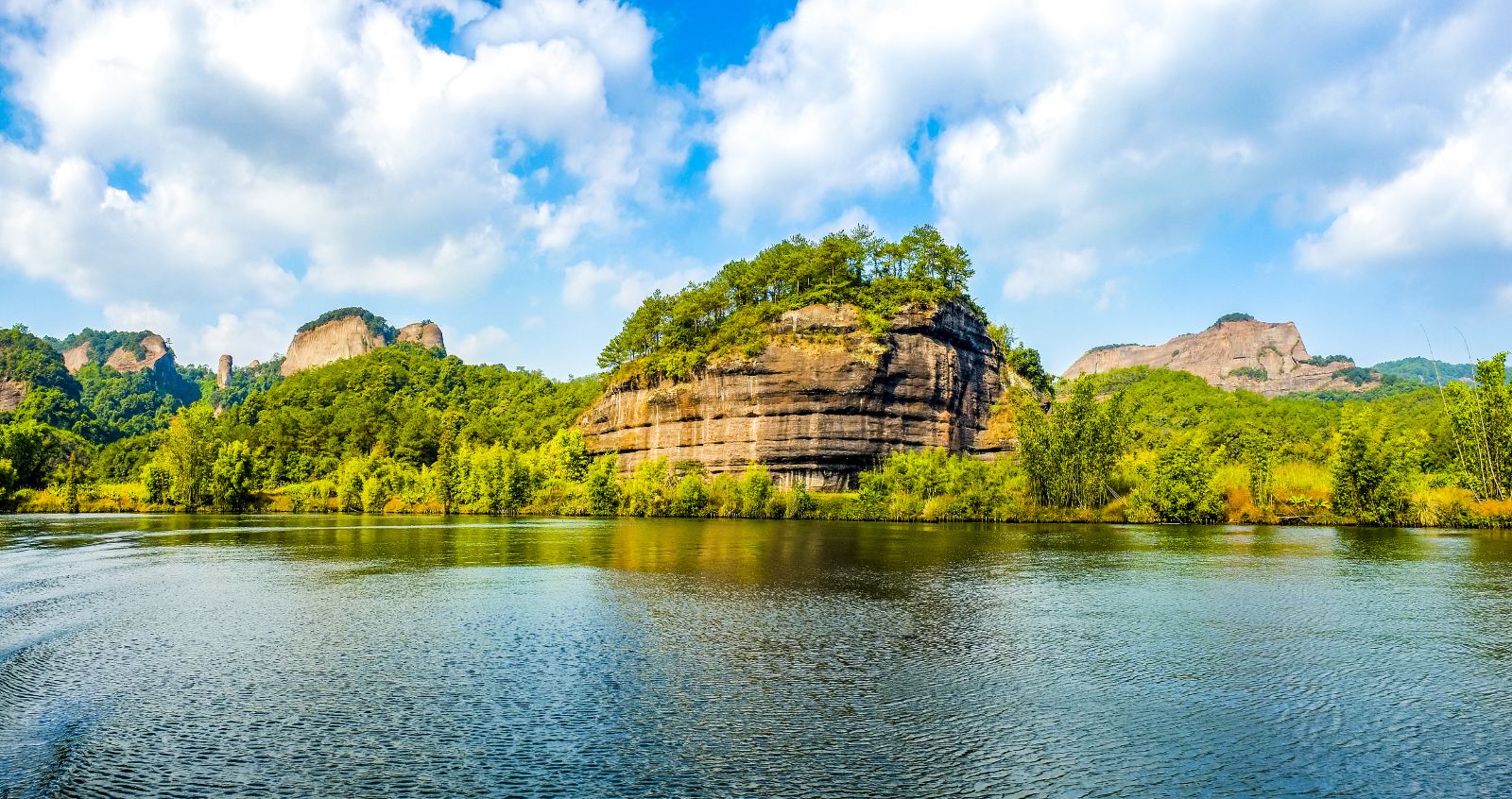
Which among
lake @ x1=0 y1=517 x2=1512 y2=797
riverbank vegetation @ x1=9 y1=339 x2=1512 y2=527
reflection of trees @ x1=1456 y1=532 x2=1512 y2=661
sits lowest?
reflection of trees @ x1=1456 y1=532 x2=1512 y2=661

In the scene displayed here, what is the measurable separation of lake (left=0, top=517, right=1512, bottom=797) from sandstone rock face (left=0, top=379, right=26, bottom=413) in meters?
158

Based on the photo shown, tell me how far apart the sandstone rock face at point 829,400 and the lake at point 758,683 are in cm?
5400

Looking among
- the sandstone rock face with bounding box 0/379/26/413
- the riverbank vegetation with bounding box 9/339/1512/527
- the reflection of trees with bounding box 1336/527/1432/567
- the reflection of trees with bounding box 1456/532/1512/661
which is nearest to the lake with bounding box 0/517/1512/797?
the reflection of trees with bounding box 1456/532/1512/661

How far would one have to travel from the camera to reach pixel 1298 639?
1686 centimetres

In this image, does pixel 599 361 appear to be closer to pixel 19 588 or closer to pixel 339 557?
pixel 339 557

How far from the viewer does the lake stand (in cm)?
931

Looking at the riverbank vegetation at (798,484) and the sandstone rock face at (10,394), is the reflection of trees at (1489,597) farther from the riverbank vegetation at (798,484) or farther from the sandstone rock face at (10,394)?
the sandstone rock face at (10,394)

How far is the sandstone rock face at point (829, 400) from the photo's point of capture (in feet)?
271

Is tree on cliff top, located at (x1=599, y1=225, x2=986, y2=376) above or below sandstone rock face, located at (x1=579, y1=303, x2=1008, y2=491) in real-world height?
above

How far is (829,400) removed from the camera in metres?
83.0

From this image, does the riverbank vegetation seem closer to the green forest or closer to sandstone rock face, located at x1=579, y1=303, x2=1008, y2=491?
the green forest

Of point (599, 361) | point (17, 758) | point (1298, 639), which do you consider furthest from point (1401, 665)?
point (599, 361)

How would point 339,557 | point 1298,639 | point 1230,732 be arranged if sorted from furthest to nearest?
1. point 339,557
2. point 1298,639
3. point 1230,732

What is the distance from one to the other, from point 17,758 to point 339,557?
26745mm
